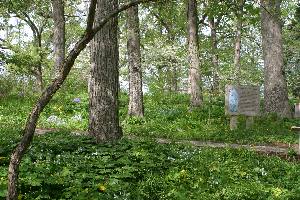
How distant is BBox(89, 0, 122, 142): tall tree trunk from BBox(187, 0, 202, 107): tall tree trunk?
10.3m

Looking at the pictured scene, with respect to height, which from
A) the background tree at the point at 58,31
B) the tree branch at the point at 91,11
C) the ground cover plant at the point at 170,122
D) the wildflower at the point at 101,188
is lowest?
the wildflower at the point at 101,188

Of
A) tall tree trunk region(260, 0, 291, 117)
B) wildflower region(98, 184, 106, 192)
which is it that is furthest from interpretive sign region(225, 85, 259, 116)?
wildflower region(98, 184, 106, 192)

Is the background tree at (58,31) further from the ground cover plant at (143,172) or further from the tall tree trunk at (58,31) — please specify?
the ground cover plant at (143,172)

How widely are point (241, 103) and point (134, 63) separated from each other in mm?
4502

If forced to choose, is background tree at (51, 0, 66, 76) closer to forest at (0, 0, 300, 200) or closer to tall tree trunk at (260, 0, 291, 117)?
forest at (0, 0, 300, 200)

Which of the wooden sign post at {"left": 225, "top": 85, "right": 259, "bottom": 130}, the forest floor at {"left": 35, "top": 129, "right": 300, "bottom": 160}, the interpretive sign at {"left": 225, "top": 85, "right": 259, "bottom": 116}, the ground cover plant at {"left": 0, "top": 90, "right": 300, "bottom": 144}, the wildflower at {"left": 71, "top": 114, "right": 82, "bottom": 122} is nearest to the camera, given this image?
the forest floor at {"left": 35, "top": 129, "right": 300, "bottom": 160}

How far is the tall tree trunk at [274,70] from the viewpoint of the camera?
16.9 meters

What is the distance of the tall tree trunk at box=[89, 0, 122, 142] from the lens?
9.91m

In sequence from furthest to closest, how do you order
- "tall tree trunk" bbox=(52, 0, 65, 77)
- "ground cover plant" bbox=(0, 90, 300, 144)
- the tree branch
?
"tall tree trunk" bbox=(52, 0, 65, 77) → "ground cover plant" bbox=(0, 90, 300, 144) → the tree branch

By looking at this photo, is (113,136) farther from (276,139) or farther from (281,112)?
(281,112)

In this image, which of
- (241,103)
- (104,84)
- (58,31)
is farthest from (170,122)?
(58,31)

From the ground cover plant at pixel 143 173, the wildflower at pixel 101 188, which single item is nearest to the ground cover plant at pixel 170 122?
the ground cover plant at pixel 143 173

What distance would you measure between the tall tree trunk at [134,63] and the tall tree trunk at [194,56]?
12.3 feet

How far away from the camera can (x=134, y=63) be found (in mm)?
16875
